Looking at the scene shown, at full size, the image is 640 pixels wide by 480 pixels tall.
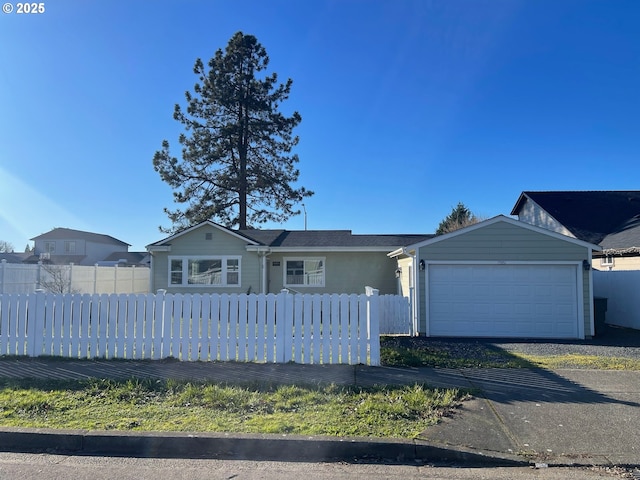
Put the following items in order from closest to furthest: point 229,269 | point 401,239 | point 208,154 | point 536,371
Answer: point 536,371, point 229,269, point 401,239, point 208,154

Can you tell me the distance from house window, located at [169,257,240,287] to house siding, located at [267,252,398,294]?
1.72 m

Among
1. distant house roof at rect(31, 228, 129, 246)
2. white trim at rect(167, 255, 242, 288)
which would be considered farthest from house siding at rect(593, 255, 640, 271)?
distant house roof at rect(31, 228, 129, 246)

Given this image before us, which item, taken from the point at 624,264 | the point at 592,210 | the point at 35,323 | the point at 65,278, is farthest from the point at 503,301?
the point at 65,278

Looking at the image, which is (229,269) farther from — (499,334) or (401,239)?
(499,334)

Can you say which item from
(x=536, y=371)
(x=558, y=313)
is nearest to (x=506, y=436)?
(x=536, y=371)

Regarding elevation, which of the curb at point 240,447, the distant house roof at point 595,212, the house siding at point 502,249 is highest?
the distant house roof at point 595,212

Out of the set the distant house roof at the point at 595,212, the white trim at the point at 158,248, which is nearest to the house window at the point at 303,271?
the white trim at the point at 158,248

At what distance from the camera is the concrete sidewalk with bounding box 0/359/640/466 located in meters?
4.12

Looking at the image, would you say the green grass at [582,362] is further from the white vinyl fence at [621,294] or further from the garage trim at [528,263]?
the white vinyl fence at [621,294]

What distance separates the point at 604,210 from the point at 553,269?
13.6 meters

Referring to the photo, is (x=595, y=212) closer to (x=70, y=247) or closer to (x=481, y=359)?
(x=481, y=359)

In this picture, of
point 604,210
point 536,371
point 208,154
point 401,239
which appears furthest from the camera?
point 208,154

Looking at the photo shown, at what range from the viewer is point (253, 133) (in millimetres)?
28578

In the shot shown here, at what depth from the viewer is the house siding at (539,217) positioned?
849 inches
